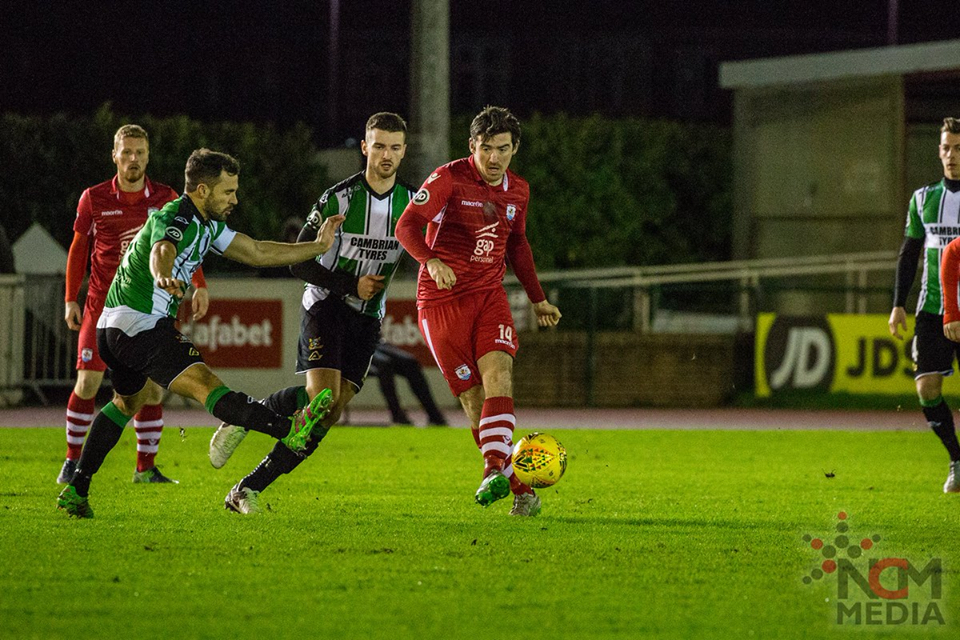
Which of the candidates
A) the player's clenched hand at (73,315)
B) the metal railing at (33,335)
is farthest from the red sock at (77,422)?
the metal railing at (33,335)

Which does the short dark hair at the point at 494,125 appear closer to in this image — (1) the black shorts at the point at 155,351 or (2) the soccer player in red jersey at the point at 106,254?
(1) the black shorts at the point at 155,351

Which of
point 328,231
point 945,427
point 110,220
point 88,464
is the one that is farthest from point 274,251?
point 945,427

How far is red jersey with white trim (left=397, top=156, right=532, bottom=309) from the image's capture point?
909 cm

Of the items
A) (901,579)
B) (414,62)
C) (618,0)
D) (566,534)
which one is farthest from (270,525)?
(618,0)

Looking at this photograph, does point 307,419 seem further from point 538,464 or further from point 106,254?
point 106,254

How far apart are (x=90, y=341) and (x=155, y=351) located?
100 inches

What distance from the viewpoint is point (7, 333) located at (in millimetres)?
19594

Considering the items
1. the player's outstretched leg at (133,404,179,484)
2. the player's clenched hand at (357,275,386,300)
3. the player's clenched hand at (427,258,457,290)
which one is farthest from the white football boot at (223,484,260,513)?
the player's outstretched leg at (133,404,179,484)

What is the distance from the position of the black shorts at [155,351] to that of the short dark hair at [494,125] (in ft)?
6.28

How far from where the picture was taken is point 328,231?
873 centimetres

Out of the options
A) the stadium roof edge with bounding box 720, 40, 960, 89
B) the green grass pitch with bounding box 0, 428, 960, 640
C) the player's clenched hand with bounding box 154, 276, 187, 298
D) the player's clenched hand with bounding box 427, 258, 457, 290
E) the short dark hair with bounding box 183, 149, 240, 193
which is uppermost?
the stadium roof edge with bounding box 720, 40, 960, 89

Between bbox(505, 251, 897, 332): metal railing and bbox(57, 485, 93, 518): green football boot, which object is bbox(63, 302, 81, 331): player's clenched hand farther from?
bbox(505, 251, 897, 332): metal railing

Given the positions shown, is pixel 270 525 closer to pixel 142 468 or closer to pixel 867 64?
pixel 142 468

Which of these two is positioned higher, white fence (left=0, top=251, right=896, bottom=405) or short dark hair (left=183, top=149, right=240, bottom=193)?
short dark hair (left=183, top=149, right=240, bottom=193)
